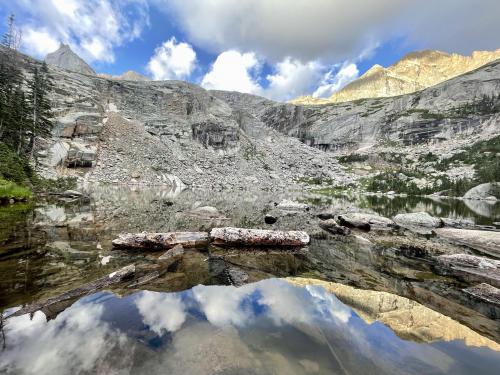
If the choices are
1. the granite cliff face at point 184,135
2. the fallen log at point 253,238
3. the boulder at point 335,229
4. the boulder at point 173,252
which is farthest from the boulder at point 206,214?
the granite cliff face at point 184,135

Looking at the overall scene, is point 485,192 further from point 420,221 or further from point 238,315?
point 238,315

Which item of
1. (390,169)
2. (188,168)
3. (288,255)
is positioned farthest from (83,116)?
(390,169)

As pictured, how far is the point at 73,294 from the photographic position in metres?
6.62

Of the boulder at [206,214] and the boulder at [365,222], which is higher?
the boulder at [206,214]

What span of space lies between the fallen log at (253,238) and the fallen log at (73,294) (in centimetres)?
545

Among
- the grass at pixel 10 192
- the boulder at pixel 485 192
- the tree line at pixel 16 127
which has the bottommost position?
the boulder at pixel 485 192

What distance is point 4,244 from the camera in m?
11.2

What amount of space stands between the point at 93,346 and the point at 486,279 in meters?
13.1

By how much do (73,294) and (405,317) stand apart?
26.6 feet

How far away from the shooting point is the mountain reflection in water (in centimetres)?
408

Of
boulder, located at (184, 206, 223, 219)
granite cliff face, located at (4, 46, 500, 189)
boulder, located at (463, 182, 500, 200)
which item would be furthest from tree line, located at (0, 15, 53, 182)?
boulder, located at (463, 182, 500, 200)

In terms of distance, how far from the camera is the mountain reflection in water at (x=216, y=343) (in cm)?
408

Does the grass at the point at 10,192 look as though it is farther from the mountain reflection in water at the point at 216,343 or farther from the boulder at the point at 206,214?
the mountain reflection in water at the point at 216,343

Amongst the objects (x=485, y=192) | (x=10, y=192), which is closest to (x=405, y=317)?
(x=10, y=192)
